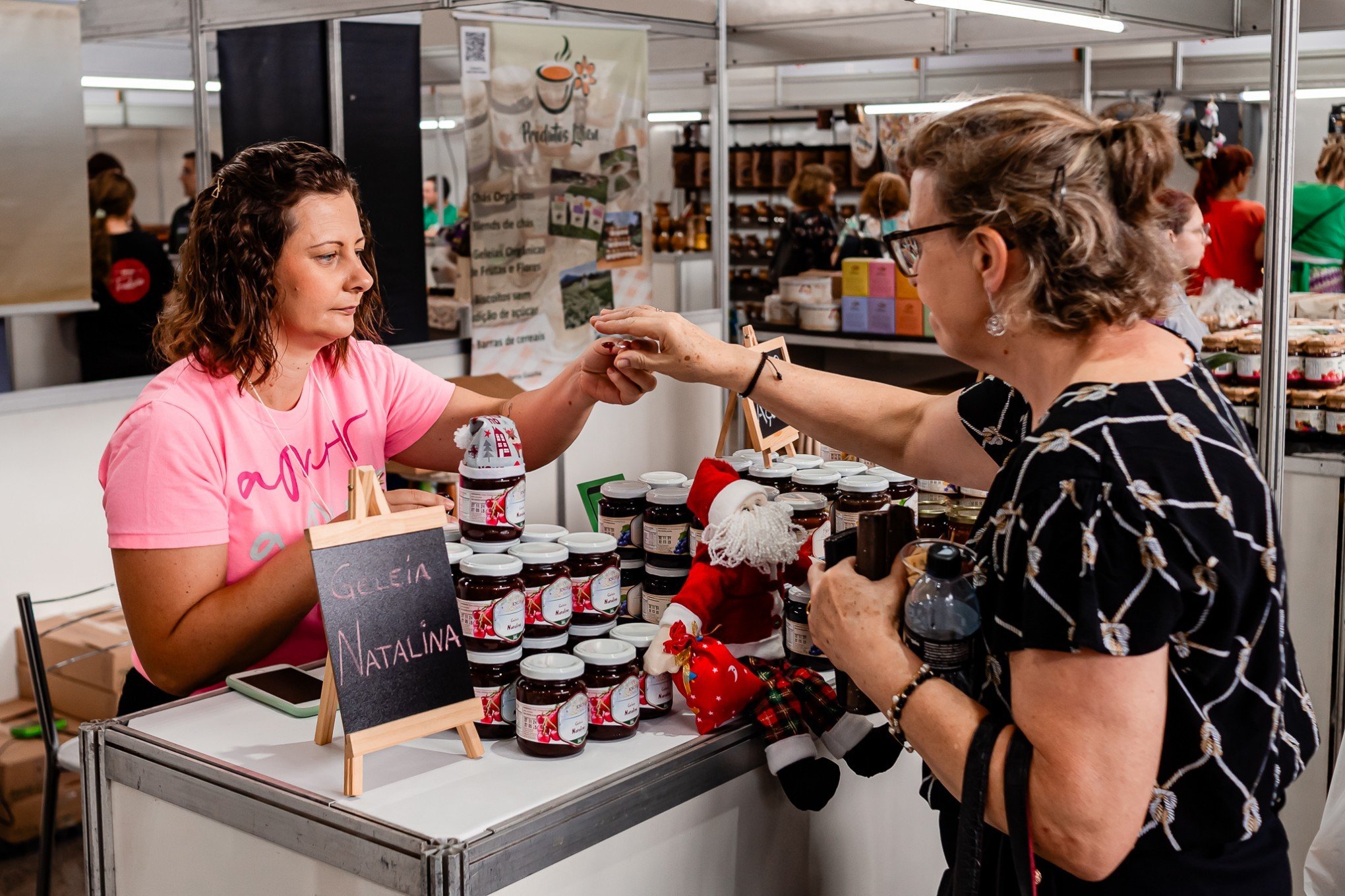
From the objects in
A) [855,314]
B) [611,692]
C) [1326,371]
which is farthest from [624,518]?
[855,314]

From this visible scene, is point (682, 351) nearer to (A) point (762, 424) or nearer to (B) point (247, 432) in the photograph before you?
(B) point (247, 432)

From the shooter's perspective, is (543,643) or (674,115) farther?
(674,115)

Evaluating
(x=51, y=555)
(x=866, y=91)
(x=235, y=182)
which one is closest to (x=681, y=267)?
(x=866, y=91)

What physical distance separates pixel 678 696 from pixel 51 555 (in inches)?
108

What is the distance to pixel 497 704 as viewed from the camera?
1.76 meters

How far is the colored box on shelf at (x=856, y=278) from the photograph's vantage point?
24.2 feet

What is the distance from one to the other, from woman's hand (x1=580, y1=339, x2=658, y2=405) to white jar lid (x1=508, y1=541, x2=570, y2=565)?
63 centimetres

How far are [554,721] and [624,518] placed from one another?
55 centimetres

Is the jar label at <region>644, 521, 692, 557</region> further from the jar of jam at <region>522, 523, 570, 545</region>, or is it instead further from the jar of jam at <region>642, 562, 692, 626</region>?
the jar of jam at <region>522, 523, 570, 545</region>

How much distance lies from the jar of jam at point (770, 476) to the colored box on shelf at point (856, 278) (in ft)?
16.7

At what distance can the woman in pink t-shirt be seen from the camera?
191 centimetres

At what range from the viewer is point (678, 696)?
1.95 metres

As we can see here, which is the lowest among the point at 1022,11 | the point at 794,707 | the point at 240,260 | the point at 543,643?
the point at 794,707

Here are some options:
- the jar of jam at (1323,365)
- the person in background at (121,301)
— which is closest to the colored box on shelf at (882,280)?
the jar of jam at (1323,365)
